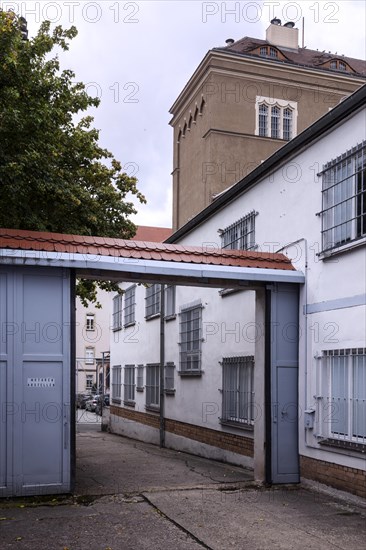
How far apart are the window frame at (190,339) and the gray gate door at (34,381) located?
6.57m

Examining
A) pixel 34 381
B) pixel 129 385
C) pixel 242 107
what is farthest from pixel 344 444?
pixel 242 107

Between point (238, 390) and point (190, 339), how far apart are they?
380 centimetres

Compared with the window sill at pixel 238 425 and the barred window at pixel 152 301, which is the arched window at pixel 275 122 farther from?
the window sill at pixel 238 425

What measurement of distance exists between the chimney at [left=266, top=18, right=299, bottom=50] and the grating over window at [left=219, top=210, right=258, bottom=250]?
19.6 meters

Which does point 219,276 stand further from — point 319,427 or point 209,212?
point 209,212

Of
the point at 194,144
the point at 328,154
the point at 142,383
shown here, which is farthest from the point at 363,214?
the point at 194,144

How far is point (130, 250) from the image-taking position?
33.7 ft

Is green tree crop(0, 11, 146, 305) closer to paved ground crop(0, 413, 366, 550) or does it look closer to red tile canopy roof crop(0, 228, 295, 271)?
red tile canopy roof crop(0, 228, 295, 271)

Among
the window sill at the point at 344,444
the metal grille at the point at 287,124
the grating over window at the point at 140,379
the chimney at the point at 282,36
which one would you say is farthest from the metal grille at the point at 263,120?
the window sill at the point at 344,444

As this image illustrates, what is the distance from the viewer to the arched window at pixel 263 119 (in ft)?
87.2

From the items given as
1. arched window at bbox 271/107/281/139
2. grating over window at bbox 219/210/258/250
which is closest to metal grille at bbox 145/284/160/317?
grating over window at bbox 219/210/258/250

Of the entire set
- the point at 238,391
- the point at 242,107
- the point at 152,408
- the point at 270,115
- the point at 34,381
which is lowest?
the point at 152,408

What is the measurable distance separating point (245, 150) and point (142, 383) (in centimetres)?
1066

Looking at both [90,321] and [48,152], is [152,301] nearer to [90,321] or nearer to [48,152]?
[48,152]
